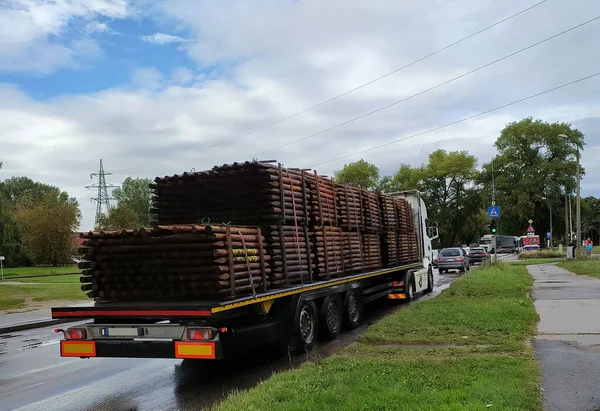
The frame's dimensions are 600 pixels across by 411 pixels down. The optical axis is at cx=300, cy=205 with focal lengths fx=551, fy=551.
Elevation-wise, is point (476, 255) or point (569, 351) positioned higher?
point (569, 351)

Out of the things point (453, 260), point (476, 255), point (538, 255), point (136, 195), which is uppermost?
point (136, 195)

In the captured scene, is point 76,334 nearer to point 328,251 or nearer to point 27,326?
point 328,251

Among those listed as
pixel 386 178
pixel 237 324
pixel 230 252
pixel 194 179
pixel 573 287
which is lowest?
pixel 573 287

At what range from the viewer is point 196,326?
6.69 meters

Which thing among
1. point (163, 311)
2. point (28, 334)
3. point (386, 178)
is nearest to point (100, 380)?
point (163, 311)

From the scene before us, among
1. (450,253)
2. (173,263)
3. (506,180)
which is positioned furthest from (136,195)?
(173,263)

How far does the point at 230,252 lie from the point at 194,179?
8.08 feet

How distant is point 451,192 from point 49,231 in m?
53.0

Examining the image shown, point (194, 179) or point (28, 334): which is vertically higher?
point (194, 179)

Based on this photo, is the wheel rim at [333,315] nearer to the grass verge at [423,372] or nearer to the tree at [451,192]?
the grass verge at [423,372]

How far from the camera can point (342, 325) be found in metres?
11.5

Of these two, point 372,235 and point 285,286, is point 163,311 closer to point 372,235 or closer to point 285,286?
point 285,286

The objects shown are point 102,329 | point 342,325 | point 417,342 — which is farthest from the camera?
point 342,325

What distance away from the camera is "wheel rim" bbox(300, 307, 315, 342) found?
9150 mm
